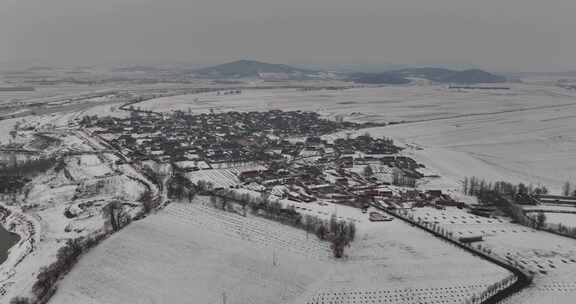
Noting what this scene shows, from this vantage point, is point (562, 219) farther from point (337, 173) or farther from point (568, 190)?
point (337, 173)

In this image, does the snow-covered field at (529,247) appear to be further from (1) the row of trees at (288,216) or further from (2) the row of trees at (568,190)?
(2) the row of trees at (568,190)

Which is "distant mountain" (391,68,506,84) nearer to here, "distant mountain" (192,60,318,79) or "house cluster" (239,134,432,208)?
"distant mountain" (192,60,318,79)

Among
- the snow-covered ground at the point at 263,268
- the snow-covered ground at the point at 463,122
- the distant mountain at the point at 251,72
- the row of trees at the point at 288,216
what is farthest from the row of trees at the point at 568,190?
the distant mountain at the point at 251,72

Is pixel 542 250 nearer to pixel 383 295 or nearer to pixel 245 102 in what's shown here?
pixel 383 295

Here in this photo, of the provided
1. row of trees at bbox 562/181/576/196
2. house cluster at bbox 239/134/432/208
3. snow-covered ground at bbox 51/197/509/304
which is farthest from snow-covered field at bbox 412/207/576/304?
row of trees at bbox 562/181/576/196

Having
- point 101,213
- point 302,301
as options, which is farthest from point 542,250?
point 101,213

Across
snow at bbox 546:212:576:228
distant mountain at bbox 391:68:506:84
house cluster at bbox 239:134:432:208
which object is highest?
distant mountain at bbox 391:68:506:84
